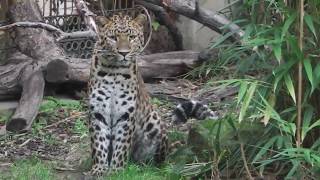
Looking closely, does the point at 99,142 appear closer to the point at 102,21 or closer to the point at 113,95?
the point at 113,95

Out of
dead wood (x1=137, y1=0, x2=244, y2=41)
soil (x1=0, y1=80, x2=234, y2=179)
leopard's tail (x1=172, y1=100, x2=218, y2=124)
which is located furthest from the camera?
dead wood (x1=137, y1=0, x2=244, y2=41)

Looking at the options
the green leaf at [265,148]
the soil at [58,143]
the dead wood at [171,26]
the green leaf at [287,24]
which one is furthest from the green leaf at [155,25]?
the green leaf at [287,24]

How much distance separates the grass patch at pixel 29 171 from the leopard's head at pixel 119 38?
114 centimetres

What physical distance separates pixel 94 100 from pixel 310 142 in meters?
2.00

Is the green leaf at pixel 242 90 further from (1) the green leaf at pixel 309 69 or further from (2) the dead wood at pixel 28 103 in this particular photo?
(2) the dead wood at pixel 28 103

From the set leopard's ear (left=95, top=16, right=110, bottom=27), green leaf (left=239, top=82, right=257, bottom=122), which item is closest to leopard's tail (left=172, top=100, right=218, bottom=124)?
leopard's ear (left=95, top=16, right=110, bottom=27)

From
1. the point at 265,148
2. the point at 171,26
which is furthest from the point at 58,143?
the point at 171,26

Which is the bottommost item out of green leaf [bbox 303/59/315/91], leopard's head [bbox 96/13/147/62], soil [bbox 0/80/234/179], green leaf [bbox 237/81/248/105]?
soil [bbox 0/80/234/179]

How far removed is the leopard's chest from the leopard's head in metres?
0.20

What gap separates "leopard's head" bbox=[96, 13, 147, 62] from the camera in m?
7.45

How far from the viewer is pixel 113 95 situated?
7570 mm

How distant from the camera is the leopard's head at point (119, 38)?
745 centimetres

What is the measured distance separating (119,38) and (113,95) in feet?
1.68

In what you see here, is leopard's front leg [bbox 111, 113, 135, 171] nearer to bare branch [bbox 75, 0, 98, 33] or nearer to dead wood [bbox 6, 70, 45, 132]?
bare branch [bbox 75, 0, 98, 33]
